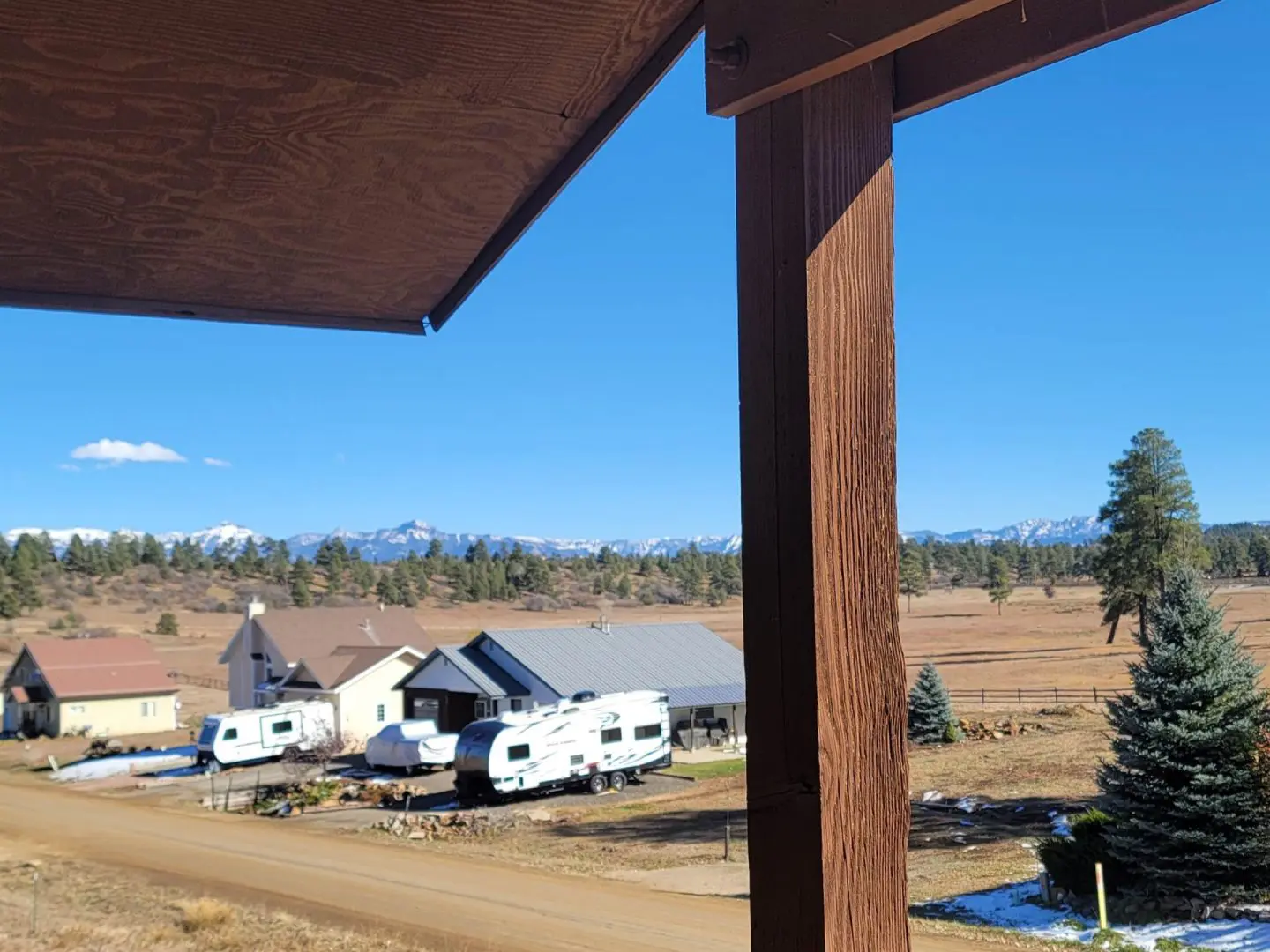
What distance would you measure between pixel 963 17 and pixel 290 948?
35.5 ft

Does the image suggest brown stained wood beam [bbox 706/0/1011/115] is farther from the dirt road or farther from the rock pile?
the rock pile

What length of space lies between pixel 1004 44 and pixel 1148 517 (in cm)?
4037

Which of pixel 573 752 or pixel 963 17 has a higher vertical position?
pixel 963 17

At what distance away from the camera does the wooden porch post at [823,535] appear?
1169mm

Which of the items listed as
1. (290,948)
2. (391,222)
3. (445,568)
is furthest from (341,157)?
(445,568)

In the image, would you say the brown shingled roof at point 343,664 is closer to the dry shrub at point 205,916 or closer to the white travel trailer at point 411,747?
the white travel trailer at point 411,747

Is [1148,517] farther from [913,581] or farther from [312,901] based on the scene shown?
[913,581]

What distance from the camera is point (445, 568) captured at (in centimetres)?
10238

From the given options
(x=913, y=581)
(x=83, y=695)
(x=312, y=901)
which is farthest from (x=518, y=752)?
(x=913, y=581)

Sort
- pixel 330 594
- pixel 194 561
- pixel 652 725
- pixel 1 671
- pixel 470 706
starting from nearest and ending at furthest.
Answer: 1. pixel 652 725
2. pixel 470 706
3. pixel 1 671
4. pixel 330 594
5. pixel 194 561

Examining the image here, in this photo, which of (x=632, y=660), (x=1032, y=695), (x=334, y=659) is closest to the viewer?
(x=632, y=660)

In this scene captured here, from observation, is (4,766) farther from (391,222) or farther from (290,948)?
(391,222)

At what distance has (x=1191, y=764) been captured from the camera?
40.8 ft

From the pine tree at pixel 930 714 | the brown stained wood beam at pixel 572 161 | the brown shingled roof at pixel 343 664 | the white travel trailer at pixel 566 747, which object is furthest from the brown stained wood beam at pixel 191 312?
the brown shingled roof at pixel 343 664
